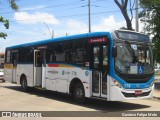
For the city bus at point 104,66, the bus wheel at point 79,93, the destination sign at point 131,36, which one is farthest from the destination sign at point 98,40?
the bus wheel at point 79,93

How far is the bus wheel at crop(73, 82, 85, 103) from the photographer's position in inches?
585

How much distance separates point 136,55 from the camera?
13.7 metres

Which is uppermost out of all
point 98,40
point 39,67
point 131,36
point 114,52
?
point 131,36

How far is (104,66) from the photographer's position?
13.5 meters

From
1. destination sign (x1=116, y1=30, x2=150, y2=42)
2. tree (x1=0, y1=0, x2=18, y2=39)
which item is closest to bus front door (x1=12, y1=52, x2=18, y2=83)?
tree (x1=0, y1=0, x2=18, y2=39)

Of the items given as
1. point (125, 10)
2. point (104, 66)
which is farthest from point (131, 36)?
point (125, 10)

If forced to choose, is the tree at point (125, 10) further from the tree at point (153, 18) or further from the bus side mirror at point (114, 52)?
the bus side mirror at point (114, 52)

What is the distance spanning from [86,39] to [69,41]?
1578mm

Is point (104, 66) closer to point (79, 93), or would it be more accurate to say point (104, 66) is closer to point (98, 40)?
point (98, 40)

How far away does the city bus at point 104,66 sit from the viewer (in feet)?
43.1

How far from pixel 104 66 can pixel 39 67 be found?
6799 mm

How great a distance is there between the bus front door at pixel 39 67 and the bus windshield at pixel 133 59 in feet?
20.7

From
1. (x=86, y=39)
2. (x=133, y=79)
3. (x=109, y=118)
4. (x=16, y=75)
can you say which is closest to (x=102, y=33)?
(x=86, y=39)

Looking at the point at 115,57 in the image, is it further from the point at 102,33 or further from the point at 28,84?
the point at 28,84
